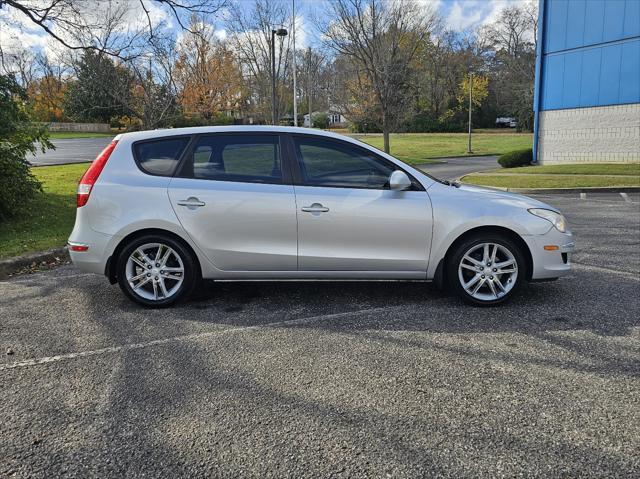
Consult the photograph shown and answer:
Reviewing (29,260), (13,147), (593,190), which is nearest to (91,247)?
(29,260)

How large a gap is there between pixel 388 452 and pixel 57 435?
1.72 meters

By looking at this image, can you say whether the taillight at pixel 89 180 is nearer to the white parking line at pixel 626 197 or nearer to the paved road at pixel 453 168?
the white parking line at pixel 626 197

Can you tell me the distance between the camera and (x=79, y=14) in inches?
490

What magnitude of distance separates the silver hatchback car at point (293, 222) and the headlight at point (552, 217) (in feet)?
0.04

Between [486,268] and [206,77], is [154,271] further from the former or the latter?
[206,77]

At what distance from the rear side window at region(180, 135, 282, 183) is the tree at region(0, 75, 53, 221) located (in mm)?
5154

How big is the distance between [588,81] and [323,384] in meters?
23.1

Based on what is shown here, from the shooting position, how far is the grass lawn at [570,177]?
50.9 feet

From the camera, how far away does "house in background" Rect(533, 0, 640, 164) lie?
20.5m

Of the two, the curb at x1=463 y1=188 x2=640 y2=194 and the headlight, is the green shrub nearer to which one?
the curb at x1=463 y1=188 x2=640 y2=194

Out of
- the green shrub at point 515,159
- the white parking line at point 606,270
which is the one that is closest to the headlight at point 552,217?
the white parking line at point 606,270

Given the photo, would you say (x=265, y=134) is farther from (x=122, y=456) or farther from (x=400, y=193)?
(x=122, y=456)

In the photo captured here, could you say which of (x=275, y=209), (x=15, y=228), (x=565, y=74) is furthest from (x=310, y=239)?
(x=565, y=74)

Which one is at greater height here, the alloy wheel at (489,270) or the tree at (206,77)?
the tree at (206,77)
